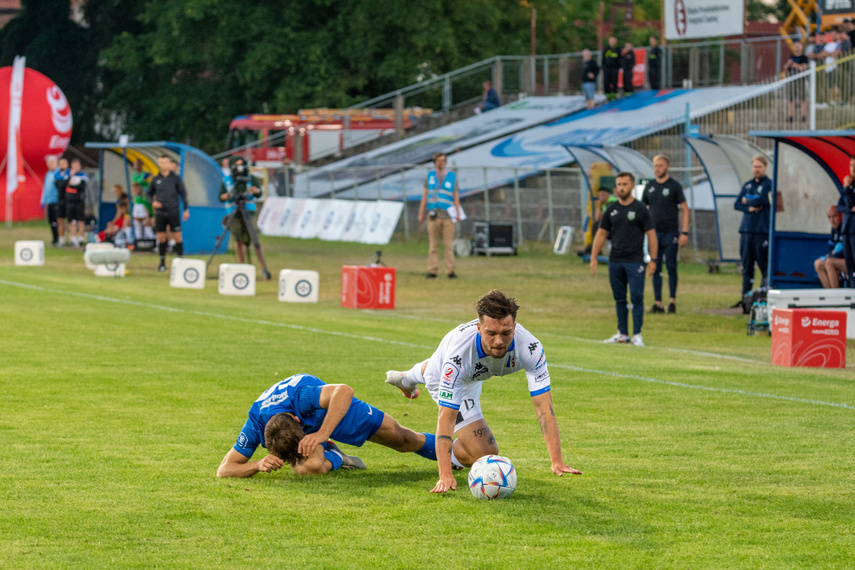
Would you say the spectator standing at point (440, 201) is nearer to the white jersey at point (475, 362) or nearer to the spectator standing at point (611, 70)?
the white jersey at point (475, 362)

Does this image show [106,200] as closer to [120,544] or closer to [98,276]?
[98,276]

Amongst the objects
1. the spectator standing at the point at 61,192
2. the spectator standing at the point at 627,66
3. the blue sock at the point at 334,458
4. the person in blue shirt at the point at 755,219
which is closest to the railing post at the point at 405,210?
the spectator standing at the point at 627,66

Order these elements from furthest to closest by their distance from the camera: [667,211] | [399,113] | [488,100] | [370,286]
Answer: [399,113] < [488,100] < [370,286] < [667,211]

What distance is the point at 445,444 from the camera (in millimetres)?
7012

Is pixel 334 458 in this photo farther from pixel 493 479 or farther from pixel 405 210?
pixel 405 210

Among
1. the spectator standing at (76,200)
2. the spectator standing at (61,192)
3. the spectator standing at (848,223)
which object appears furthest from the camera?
the spectator standing at (61,192)

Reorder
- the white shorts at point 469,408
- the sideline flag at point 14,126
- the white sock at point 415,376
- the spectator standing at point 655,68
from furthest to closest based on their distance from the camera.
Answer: the spectator standing at point 655,68, the sideline flag at point 14,126, the white sock at point 415,376, the white shorts at point 469,408

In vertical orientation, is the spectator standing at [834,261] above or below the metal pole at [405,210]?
below

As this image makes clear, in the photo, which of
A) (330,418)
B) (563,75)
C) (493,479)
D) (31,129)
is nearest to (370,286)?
(330,418)

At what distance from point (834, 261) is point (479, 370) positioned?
34.1ft

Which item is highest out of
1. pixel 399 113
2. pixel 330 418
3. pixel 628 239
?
pixel 399 113

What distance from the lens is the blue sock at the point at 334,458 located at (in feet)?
25.7

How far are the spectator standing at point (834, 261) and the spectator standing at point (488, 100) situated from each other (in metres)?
30.8

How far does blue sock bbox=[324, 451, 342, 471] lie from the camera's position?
783cm
